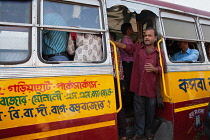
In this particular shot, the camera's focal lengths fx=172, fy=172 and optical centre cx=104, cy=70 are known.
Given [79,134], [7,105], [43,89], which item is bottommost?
[79,134]

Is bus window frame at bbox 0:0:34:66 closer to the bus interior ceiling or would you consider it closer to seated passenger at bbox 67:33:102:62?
seated passenger at bbox 67:33:102:62

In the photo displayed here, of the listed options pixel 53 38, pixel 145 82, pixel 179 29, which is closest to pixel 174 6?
pixel 179 29

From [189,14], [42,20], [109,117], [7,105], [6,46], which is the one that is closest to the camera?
[7,105]

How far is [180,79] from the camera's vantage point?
2.91m

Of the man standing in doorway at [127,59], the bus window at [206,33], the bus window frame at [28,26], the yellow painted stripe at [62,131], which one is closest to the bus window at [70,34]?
the bus window frame at [28,26]

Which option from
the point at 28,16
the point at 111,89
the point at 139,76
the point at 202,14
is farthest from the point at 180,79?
the point at 28,16

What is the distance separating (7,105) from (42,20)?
41.4 inches

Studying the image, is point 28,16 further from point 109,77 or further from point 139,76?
point 139,76

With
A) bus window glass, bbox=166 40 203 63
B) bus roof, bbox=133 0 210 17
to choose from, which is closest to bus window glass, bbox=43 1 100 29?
bus roof, bbox=133 0 210 17

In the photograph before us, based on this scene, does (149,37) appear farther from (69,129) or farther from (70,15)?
(69,129)

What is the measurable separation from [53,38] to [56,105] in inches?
34.0

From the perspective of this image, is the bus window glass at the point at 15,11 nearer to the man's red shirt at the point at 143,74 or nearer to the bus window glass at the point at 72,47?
the bus window glass at the point at 72,47

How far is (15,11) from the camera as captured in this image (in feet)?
6.62

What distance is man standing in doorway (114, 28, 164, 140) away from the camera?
2.75m
